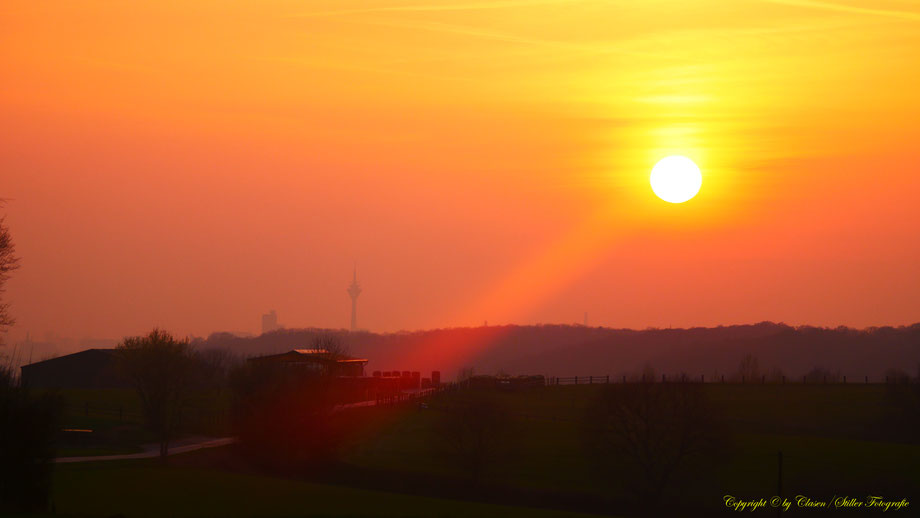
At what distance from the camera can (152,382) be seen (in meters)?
78.5

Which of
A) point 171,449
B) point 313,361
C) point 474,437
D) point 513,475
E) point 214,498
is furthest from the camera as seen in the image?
point 313,361

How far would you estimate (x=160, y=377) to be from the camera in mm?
A: 78500

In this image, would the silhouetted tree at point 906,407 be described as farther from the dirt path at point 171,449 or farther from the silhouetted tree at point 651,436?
the dirt path at point 171,449

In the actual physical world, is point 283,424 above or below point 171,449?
above

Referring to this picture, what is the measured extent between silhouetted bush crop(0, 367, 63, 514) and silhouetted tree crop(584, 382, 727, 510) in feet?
118

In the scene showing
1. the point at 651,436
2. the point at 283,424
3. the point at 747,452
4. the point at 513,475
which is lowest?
the point at 513,475

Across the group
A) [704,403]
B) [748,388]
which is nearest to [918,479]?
[704,403]

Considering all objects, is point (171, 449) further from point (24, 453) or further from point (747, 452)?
point (747, 452)

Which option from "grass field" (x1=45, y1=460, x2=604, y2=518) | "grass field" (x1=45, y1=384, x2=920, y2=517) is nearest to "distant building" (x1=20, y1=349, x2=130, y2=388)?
"grass field" (x1=45, y1=384, x2=920, y2=517)

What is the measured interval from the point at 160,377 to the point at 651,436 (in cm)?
3812

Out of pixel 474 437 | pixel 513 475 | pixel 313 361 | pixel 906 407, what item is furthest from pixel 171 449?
pixel 906 407

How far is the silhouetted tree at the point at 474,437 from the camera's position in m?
68.1

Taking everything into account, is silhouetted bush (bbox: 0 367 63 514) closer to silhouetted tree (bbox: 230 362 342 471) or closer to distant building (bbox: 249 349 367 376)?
silhouetted tree (bbox: 230 362 342 471)

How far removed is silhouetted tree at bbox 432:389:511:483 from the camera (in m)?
68.1
